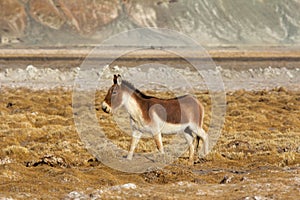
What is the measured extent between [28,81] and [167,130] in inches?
1674

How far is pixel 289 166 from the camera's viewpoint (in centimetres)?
1498

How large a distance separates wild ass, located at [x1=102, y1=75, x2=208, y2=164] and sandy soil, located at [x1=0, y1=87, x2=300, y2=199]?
1.06m

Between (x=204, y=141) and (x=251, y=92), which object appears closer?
(x=204, y=141)

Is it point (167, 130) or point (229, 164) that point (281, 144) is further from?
point (167, 130)

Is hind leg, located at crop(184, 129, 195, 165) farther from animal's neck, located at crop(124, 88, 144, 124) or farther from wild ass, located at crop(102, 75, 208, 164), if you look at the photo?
animal's neck, located at crop(124, 88, 144, 124)

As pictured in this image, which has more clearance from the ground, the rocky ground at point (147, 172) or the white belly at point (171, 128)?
the white belly at point (171, 128)

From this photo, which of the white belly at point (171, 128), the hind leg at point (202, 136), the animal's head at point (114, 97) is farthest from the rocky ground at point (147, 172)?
the animal's head at point (114, 97)

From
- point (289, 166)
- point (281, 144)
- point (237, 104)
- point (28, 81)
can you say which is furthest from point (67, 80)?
point (289, 166)

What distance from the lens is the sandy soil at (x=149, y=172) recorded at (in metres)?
11.2

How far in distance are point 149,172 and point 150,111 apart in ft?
5.48

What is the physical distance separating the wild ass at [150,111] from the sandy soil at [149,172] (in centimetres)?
106

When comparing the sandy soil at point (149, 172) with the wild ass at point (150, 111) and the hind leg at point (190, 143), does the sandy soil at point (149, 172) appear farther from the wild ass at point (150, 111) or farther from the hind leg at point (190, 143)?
the wild ass at point (150, 111)

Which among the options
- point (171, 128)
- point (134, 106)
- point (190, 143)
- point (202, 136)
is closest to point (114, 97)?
point (134, 106)

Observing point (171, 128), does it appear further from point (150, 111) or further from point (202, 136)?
point (202, 136)
